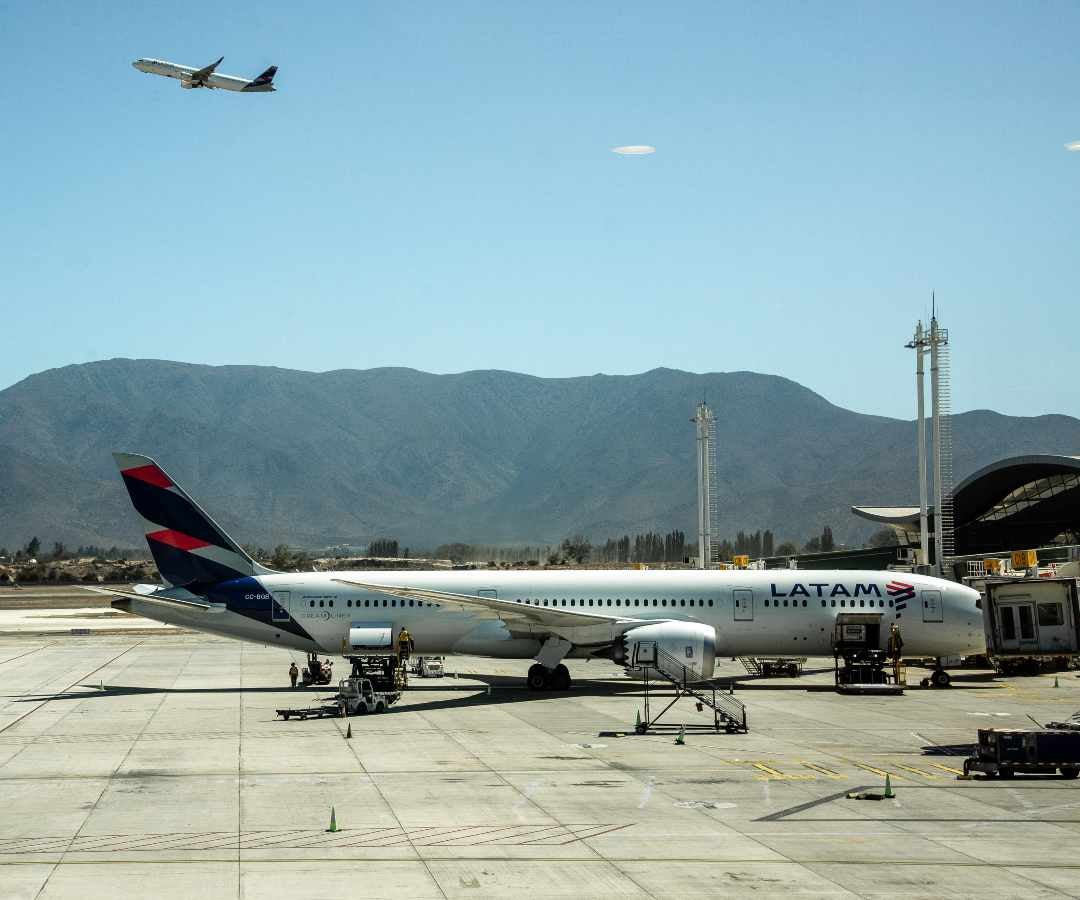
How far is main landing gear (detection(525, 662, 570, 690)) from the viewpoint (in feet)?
145

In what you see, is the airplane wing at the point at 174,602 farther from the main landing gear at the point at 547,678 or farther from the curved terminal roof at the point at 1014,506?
the curved terminal roof at the point at 1014,506

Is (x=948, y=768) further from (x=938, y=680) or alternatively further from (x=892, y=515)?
(x=892, y=515)

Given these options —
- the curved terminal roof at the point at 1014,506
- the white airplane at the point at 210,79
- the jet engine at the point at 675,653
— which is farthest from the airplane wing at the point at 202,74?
the curved terminal roof at the point at 1014,506

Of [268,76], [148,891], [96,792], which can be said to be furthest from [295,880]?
[268,76]

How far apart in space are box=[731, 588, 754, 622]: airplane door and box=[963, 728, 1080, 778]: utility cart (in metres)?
18.3

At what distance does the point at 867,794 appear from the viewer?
24.2m

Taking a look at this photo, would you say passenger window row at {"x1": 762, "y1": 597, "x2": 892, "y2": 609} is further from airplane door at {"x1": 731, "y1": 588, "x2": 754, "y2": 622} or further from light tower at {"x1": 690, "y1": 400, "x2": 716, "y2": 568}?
light tower at {"x1": 690, "y1": 400, "x2": 716, "y2": 568}

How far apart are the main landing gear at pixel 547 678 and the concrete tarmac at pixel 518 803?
201cm

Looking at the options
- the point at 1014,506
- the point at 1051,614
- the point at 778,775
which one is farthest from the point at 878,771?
the point at 1014,506

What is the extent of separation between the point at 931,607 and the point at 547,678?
1429 cm

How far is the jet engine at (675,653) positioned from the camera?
41.3 metres

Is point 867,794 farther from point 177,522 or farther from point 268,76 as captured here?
point 268,76

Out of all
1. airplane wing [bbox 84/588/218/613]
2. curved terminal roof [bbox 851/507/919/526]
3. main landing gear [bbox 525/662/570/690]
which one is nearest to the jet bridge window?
main landing gear [bbox 525/662/570/690]

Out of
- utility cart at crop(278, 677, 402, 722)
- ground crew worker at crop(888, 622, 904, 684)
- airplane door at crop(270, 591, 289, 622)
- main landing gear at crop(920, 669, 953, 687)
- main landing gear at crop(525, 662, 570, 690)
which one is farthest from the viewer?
main landing gear at crop(920, 669, 953, 687)
